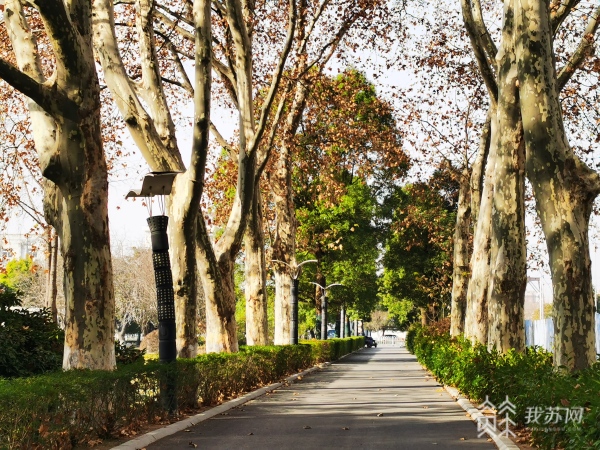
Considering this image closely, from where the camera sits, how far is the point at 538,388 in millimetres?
10320

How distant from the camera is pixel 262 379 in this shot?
23.9 metres

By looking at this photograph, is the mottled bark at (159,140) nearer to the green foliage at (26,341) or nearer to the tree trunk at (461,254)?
the green foliage at (26,341)

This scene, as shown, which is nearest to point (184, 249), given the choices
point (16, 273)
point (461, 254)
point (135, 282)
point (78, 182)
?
point (78, 182)

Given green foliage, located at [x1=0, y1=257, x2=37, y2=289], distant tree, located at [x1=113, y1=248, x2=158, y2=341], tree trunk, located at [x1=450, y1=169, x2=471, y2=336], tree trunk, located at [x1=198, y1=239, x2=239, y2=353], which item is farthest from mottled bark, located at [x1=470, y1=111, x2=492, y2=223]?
green foliage, located at [x1=0, y1=257, x2=37, y2=289]

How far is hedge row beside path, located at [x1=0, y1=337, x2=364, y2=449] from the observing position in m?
8.84

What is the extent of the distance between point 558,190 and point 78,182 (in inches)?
261

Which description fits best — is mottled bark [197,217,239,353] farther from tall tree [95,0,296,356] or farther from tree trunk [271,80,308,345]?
tree trunk [271,80,308,345]

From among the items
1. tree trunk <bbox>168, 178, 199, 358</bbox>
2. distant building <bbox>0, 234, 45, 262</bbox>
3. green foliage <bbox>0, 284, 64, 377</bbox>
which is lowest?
green foliage <bbox>0, 284, 64, 377</bbox>

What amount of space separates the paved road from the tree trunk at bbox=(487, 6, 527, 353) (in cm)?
183

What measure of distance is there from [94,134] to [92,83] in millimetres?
756

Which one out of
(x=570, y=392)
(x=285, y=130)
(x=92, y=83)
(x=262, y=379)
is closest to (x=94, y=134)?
(x=92, y=83)

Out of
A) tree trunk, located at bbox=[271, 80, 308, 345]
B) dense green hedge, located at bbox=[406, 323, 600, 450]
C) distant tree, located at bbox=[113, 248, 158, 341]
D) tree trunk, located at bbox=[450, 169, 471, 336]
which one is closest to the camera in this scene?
dense green hedge, located at bbox=[406, 323, 600, 450]

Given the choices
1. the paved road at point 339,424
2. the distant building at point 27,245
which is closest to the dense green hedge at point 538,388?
the paved road at point 339,424

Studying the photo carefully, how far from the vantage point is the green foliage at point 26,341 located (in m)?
17.1
